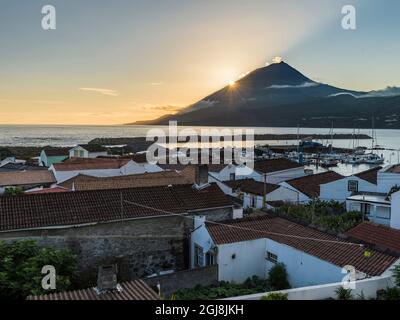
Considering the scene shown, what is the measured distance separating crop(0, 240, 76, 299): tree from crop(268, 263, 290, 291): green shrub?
6.81m

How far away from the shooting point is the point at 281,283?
13.1 meters

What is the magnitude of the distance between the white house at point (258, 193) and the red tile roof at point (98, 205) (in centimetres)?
977

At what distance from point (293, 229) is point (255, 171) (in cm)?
2209

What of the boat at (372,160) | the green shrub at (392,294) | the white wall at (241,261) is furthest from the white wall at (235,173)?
the boat at (372,160)

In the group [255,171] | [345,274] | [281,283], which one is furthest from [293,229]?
[255,171]

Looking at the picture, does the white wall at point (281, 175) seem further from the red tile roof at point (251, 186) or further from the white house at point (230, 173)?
the red tile roof at point (251, 186)

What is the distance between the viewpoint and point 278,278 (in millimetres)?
13141

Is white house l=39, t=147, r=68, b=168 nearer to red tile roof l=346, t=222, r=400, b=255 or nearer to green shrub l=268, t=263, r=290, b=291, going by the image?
green shrub l=268, t=263, r=290, b=291

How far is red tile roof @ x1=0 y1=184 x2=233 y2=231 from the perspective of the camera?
47.2 ft

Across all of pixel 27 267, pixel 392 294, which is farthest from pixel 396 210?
pixel 27 267

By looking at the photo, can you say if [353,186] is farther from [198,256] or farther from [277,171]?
[198,256]

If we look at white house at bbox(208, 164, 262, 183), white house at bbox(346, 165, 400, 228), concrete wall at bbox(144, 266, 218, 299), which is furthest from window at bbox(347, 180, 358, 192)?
concrete wall at bbox(144, 266, 218, 299)

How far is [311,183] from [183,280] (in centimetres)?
2023
